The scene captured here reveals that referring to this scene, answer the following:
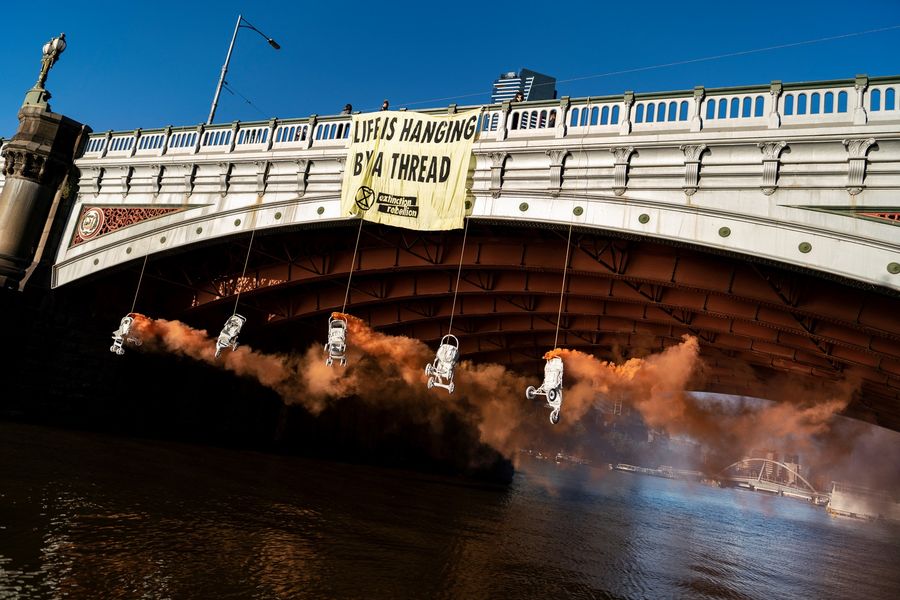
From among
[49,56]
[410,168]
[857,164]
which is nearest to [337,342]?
[410,168]

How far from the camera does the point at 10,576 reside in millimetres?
7383

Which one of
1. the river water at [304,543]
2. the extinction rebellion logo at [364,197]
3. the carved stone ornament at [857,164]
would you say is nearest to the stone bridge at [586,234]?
the carved stone ornament at [857,164]

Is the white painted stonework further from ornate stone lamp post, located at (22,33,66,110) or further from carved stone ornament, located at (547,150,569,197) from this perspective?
ornate stone lamp post, located at (22,33,66,110)

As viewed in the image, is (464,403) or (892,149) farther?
(464,403)

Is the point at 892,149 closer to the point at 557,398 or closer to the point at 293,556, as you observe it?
the point at 557,398

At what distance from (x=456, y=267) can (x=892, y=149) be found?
13987 mm

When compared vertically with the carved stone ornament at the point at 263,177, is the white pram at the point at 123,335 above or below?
below

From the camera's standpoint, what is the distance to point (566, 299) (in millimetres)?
25891

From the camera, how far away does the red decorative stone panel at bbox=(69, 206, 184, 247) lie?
1043 inches

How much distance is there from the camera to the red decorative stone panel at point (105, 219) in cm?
2650

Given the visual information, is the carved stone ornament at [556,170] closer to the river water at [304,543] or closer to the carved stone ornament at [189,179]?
the river water at [304,543]

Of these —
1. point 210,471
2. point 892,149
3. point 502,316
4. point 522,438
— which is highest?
point 892,149

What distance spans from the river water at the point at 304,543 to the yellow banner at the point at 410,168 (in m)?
9.63

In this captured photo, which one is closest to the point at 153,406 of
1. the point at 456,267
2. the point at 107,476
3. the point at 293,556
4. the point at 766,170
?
the point at 107,476
